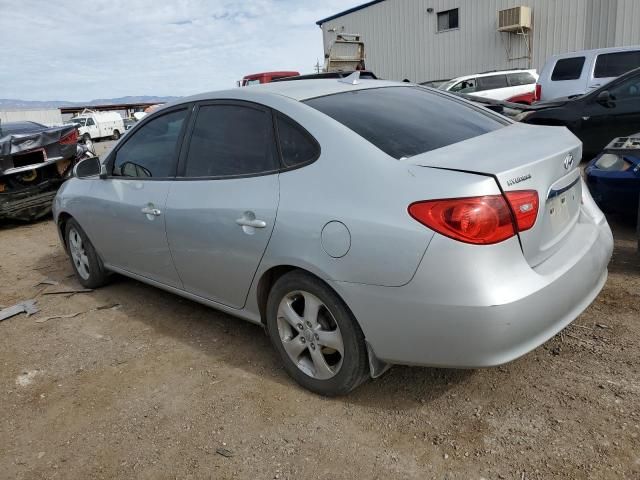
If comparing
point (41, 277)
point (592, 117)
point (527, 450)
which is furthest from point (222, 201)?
point (592, 117)

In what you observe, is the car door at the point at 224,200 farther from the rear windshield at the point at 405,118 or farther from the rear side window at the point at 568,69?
the rear side window at the point at 568,69

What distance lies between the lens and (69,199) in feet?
14.9

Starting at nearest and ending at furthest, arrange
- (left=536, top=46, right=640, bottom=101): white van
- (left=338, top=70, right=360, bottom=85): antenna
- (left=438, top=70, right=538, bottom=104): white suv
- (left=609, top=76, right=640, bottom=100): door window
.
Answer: (left=338, top=70, right=360, bottom=85): antenna, (left=609, top=76, right=640, bottom=100): door window, (left=536, top=46, right=640, bottom=101): white van, (left=438, top=70, right=538, bottom=104): white suv

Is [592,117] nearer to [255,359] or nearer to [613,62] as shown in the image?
[613,62]

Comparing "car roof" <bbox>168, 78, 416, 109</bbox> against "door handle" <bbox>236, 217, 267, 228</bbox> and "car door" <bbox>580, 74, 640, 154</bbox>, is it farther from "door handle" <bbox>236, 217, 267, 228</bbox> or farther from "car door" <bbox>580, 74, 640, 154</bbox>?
"car door" <bbox>580, 74, 640, 154</bbox>

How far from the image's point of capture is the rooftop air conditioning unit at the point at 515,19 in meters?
18.9

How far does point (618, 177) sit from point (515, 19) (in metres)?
16.6

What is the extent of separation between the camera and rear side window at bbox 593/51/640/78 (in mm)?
10789

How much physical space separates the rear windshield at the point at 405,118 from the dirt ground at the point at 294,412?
122 centimetres

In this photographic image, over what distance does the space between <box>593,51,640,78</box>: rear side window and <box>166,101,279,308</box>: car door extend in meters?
10.4

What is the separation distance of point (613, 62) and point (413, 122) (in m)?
10.3

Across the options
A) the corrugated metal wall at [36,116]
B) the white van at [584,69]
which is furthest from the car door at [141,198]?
the corrugated metal wall at [36,116]

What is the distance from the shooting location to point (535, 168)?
2311 millimetres

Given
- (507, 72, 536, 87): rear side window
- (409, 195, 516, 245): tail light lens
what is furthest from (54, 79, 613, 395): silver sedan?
(507, 72, 536, 87): rear side window
